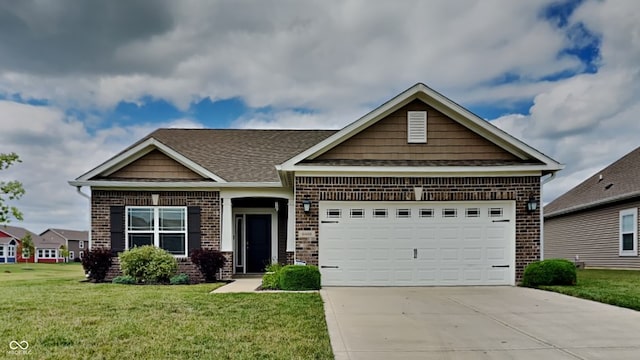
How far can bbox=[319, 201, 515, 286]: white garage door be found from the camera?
12.4 m

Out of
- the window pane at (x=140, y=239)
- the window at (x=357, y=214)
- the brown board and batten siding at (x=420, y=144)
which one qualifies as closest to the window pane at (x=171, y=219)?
the window pane at (x=140, y=239)

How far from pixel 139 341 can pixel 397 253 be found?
752 centimetres

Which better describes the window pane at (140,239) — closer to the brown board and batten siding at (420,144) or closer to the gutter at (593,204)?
the brown board and batten siding at (420,144)

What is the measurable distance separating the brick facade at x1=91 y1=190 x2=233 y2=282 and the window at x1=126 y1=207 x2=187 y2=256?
0.74ft

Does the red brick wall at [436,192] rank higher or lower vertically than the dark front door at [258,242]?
higher

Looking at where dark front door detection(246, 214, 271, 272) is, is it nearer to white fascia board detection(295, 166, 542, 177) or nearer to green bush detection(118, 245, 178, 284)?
green bush detection(118, 245, 178, 284)

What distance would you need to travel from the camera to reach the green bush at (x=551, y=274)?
38.4ft

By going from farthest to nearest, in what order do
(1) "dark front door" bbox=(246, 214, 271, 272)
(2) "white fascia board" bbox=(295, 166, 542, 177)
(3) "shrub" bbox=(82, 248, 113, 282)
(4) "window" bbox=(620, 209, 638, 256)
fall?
(4) "window" bbox=(620, 209, 638, 256), (1) "dark front door" bbox=(246, 214, 271, 272), (3) "shrub" bbox=(82, 248, 113, 282), (2) "white fascia board" bbox=(295, 166, 542, 177)

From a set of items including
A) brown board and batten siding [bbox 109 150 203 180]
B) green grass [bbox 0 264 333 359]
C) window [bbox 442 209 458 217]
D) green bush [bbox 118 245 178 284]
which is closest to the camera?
green grass [bbox 0 264 333 359]

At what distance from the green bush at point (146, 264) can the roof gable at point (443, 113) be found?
4.44 m

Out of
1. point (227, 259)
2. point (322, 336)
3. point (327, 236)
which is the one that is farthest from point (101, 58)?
point (322, 336)

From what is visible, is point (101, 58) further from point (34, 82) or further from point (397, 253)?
point (397, 253)

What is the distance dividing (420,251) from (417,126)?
325 centimetres

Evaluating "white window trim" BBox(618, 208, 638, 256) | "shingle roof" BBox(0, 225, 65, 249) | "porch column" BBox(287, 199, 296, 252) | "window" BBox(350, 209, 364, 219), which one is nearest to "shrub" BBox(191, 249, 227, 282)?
"porch column" BBox(287, 199, 296, 252)
